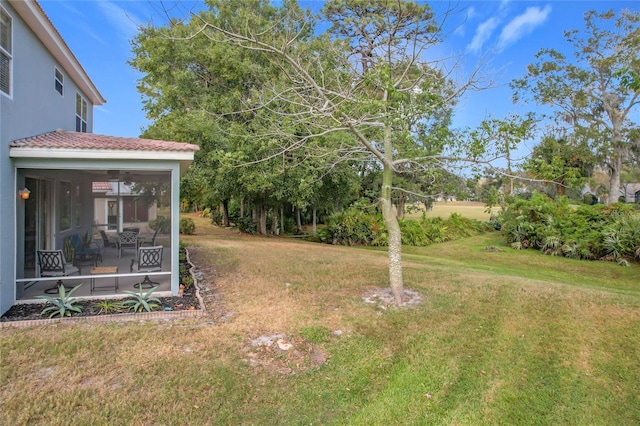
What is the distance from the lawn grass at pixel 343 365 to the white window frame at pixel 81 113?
8.21 m

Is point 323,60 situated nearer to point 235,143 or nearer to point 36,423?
point 235,143

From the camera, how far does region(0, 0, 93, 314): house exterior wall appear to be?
649 centimetres

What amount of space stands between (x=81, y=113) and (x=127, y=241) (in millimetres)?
5397

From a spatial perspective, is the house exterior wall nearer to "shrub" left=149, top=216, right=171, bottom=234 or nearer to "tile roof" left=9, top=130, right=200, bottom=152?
"tile roof" left=9, top=130, right=200, bottom=152

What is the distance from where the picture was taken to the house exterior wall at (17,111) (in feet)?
21.3

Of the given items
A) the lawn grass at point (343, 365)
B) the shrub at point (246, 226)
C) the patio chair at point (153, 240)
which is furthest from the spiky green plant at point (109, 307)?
the shrub at point (246, 226)

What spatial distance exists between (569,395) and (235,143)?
45.3 ft

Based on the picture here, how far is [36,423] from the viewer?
3.67m

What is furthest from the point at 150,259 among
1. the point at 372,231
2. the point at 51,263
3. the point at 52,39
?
the point at 372,231

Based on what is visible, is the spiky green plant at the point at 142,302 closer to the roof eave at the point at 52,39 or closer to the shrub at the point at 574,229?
the roof eave at the point at 52,39

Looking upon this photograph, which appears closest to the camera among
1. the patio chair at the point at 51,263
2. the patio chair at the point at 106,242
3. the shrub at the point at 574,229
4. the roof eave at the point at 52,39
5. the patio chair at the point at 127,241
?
the roof eave at the point at 52,39

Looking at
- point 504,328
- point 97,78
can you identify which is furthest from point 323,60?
point 97,78

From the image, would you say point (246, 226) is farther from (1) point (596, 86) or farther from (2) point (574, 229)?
(1) point (596, 86)

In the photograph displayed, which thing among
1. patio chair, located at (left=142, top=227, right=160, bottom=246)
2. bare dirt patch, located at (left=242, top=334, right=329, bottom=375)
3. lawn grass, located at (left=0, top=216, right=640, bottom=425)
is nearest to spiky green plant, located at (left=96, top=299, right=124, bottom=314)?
lawn grass, located at (left=0, top=216, right=640, bottom=425)
